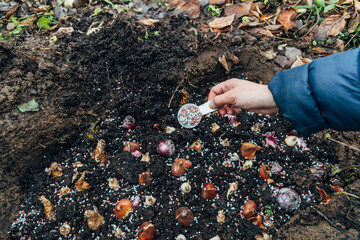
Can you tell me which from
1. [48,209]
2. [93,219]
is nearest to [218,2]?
[93,219]

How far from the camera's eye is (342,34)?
9.05ft

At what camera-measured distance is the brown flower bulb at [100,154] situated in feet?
7.39

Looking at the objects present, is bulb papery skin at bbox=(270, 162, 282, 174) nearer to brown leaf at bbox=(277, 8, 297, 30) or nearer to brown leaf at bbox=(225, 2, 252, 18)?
brown leaf at bbox=(277, 8, 297, 30)

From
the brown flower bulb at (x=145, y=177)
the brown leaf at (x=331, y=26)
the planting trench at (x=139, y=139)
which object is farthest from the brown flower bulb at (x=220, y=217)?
the brown leaf at (x=331, y=26)

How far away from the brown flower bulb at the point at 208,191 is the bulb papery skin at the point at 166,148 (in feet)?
1.44

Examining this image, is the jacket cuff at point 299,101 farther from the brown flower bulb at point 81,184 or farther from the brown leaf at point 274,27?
the brown flower bulb at point 81,184

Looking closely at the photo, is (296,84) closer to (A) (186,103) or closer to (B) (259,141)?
(B) (259,141)

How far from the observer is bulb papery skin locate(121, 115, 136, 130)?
239 centimetres

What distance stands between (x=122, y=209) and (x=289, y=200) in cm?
140

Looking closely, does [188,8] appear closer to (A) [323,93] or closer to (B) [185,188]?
(A) [323,93]

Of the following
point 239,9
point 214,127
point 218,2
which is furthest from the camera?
point 218,2

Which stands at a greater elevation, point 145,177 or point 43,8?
point 43,8

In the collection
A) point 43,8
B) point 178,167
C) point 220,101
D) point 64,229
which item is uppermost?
point 43,8

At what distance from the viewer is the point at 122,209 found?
1.99m
